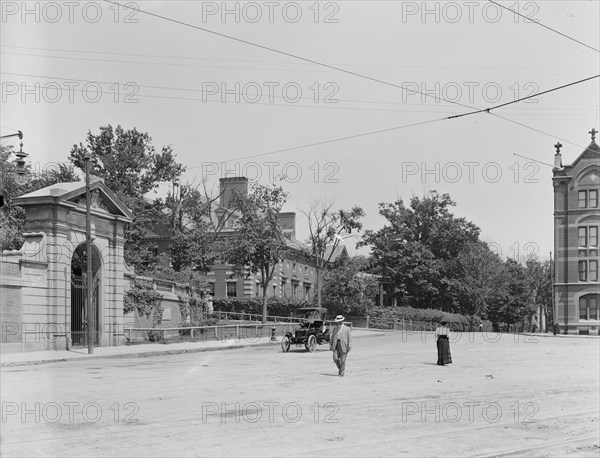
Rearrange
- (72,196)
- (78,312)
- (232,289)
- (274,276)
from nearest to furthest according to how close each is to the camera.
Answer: (72,196) < (78,312) < (232,289) < (274,276)

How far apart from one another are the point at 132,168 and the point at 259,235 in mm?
13352

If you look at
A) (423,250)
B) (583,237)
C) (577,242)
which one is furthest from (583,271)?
(423,250)

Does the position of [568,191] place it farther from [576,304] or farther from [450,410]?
[450,410]

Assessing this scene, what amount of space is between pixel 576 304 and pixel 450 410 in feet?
201

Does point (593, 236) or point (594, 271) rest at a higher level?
point (593, 236)

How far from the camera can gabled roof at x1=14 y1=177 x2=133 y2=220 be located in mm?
28578

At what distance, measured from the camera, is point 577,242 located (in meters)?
70.2

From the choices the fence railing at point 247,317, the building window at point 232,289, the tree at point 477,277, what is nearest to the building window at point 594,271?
the tree at point 477,277

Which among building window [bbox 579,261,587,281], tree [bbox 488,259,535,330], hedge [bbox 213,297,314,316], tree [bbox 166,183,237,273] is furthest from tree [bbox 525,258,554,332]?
tree [bbox 166,183,237,273]

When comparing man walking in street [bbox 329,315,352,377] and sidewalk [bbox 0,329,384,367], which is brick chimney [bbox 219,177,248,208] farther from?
man walking in street [bbox 329,315,352,377]

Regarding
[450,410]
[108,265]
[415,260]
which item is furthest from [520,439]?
[415,260]

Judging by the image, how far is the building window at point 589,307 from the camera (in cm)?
6894

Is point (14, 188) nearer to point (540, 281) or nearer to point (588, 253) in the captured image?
point (588, 253)

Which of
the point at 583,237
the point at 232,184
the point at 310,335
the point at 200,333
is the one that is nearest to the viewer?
the point at 310,335
